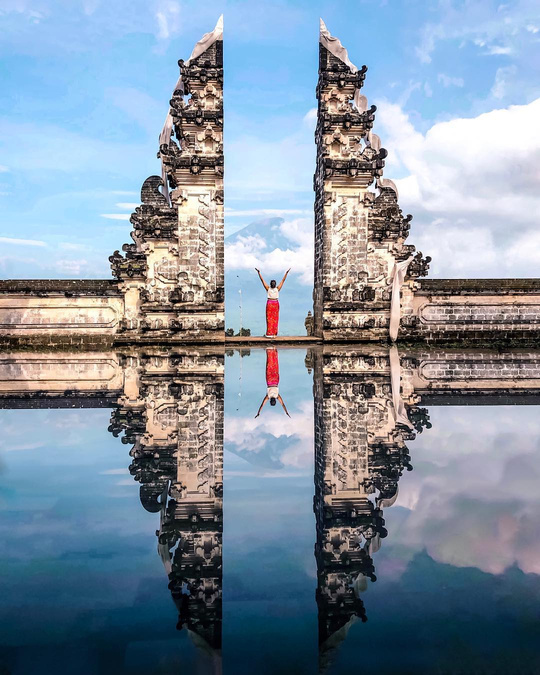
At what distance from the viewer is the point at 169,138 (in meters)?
17.2

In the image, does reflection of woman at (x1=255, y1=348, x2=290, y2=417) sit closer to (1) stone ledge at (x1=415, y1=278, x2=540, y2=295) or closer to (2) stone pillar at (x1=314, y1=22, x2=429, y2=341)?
(2) stone pillar at (x1=314, y1=22, x2=429, y2=341)

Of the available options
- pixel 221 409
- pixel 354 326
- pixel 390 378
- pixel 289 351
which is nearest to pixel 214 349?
pixel 289 351

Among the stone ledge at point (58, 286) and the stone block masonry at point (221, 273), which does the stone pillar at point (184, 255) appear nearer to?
the stone block masonry at point (221, 273)

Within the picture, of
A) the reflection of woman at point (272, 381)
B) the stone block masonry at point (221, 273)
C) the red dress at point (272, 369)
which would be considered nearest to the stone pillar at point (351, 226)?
the stone block masonry at point (221, 273)

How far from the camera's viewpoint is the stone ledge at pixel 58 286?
16.2 metres

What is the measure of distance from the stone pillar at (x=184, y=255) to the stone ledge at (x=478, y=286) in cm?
565

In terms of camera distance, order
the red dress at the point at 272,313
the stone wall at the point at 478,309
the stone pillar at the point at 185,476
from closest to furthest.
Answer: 1. the stone pillar at the point at 185,476
2. the stone wall at the point at 478,309
3. the red dress at the point at 272,313

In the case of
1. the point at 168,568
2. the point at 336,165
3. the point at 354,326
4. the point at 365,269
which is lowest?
the point at 168,568

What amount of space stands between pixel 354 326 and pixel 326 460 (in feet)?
42.6

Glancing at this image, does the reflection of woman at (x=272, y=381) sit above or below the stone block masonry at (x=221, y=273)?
below

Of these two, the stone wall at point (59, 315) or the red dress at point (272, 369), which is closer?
the red dress at point (272, 369)

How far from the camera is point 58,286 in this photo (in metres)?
16.2

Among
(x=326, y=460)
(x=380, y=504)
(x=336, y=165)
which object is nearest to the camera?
(x=380, y=504)

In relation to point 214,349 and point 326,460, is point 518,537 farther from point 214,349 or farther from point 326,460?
point 214,349
